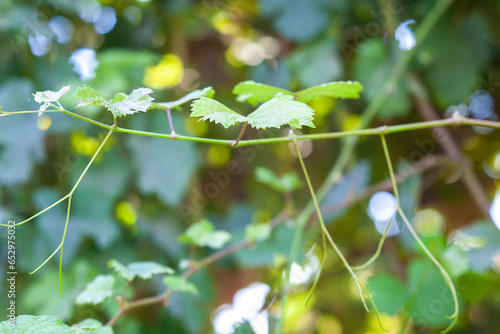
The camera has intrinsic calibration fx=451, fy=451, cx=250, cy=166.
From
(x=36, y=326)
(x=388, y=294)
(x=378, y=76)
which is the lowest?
(x=36, y=326)

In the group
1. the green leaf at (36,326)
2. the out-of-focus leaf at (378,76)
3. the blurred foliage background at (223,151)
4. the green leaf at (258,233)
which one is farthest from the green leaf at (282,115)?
the out-of-focus leaf at (378,76)

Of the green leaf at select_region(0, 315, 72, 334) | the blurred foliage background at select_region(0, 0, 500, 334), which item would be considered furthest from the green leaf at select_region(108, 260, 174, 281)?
the blurred foliage background at select_region(0, 0, 500, 334)

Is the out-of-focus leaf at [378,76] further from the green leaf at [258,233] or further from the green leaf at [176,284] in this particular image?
the green leaf at [176,284]

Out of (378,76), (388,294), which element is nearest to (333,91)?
(388,294)

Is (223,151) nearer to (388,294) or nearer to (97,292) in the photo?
(388,294)

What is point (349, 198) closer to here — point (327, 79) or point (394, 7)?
point (327, 79)

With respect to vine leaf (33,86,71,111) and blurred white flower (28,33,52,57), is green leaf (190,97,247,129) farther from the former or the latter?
blurred white flower (28,33,52,57)
